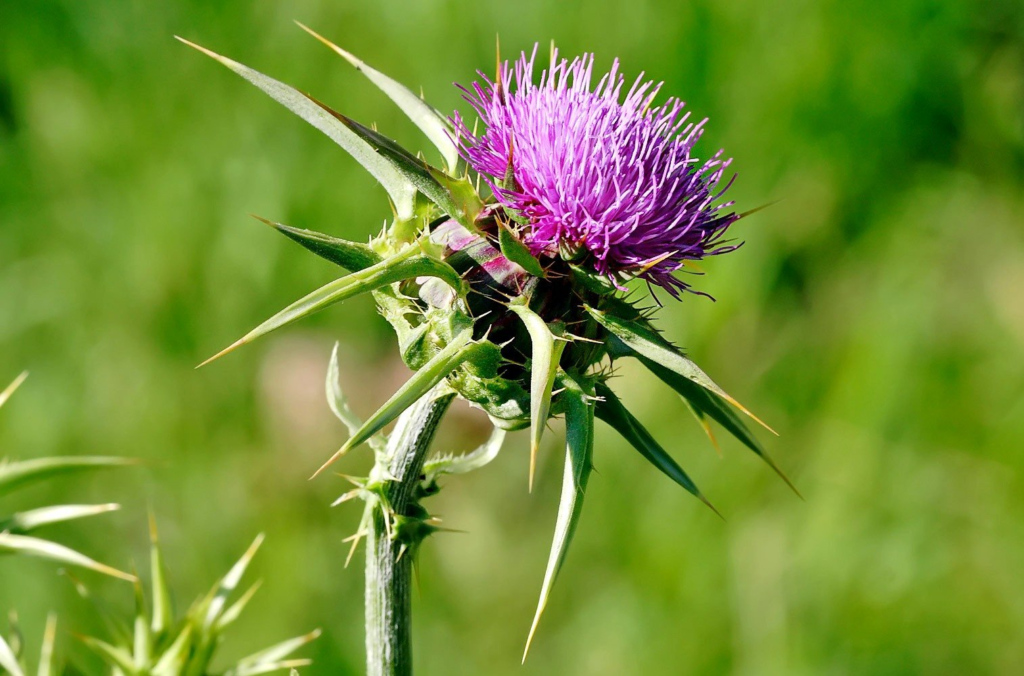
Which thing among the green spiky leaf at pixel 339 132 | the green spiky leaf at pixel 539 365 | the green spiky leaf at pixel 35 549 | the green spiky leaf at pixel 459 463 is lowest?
the green spiky leaf at pixel 35 549

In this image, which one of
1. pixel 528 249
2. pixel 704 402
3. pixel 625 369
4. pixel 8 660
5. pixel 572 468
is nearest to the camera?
pixel 8 660

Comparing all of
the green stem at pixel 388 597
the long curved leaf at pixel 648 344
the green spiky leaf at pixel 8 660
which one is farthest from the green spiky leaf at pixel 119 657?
the long curved leaf at pixel 648 344

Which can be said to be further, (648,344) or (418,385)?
(648,344)

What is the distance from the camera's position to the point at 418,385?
178cm

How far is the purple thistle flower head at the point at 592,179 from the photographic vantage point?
2.07m

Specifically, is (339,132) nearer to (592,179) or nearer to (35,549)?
(592,179)

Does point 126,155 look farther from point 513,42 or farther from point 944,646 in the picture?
point 944,646

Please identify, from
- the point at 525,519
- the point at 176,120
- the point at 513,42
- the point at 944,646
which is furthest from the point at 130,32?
the point at 944,646

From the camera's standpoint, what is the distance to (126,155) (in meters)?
5.05

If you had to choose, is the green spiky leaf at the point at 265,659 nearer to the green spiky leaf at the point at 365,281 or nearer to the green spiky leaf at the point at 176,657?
the green spiky leaf at the point at 176,657

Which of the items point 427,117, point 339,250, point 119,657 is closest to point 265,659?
point 119,657

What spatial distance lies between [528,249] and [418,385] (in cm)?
43

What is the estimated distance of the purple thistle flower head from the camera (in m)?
2.07

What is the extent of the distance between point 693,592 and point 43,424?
2873 mm
